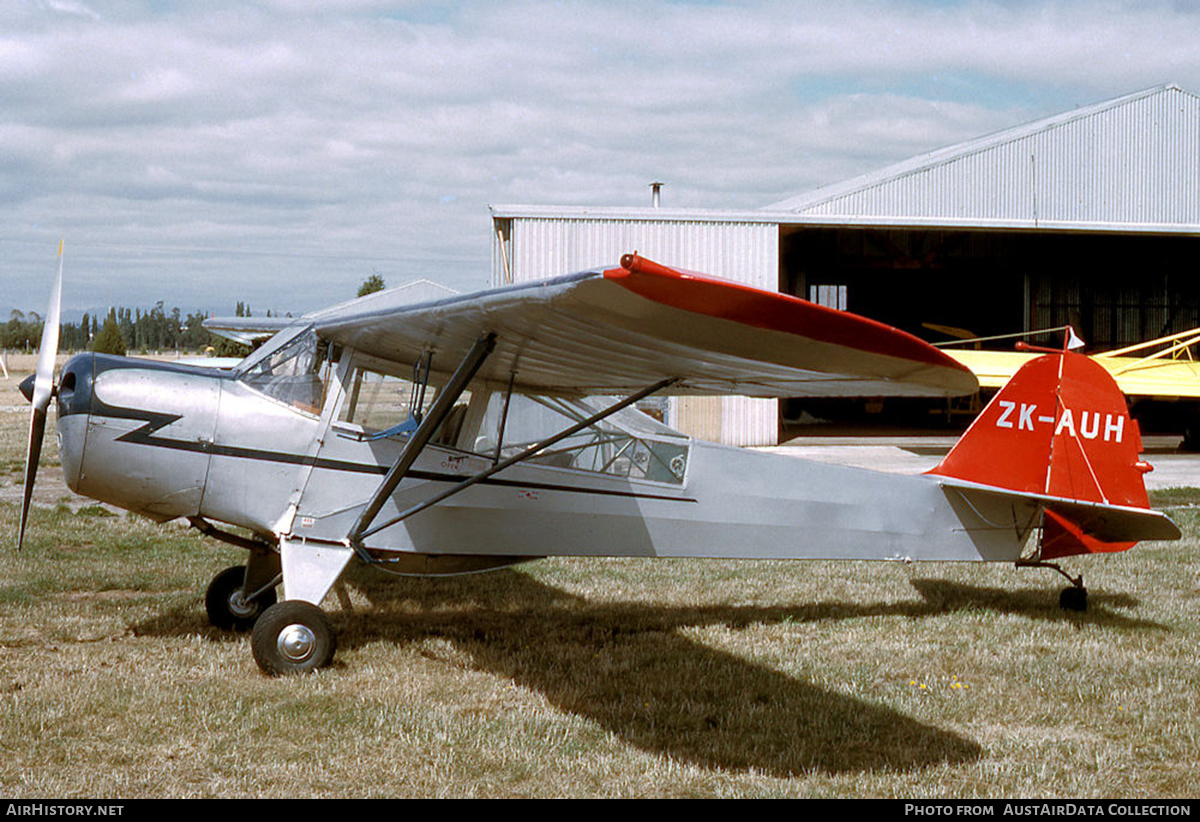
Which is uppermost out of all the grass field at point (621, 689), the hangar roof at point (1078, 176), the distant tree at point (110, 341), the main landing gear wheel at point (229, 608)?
the hangar roof at point (1078, 176)

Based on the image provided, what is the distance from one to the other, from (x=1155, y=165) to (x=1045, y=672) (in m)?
20.0

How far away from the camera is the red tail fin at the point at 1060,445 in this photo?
260 inches

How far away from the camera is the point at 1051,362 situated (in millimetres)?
6824

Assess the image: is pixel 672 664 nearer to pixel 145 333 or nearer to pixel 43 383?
pixel 43 383

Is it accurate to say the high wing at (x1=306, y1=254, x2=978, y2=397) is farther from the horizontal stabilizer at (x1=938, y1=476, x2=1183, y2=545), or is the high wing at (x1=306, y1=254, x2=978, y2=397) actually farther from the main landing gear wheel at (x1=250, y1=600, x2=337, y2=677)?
the horizontal stabilizer at (x1=938, y1=476, x2=1183, y2=545)

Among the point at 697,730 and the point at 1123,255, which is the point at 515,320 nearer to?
the point at 697,730

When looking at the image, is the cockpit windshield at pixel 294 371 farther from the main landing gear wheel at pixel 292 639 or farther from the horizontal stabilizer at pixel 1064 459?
the horizontal stabilizer at pixel 1064 459

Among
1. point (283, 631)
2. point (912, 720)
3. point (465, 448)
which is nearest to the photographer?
point (912, 720)

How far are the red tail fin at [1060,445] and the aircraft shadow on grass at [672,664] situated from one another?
966mm

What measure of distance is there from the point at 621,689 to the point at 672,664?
552mm

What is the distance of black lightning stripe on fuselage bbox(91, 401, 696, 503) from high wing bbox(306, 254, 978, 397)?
0.63 metres

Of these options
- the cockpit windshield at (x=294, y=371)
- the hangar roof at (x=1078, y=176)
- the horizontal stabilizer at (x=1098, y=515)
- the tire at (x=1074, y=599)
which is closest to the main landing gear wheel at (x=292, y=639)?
the cockpit windshield at (x=294, y=371)

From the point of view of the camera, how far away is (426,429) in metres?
5.35

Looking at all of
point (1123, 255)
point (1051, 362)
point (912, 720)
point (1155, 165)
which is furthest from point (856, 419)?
point (912, 720)
